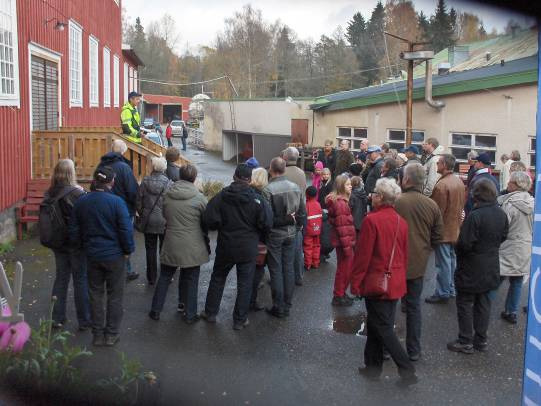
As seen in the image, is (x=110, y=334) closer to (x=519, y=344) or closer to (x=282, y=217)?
(x=282, y=217)

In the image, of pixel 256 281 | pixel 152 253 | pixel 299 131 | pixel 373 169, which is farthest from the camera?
pixel 299 131

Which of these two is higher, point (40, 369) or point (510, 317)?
point (40, 369)

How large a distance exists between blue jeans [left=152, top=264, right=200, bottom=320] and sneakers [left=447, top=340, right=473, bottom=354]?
2.46 meters

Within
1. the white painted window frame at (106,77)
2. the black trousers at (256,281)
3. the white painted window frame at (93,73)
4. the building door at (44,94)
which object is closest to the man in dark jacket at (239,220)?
the black trousers at (256,281)

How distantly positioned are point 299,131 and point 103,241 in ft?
69.0

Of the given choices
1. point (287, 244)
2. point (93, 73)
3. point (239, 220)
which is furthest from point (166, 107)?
point (239, 220)

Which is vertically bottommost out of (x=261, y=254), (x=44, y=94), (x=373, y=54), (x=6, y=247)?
(x=6, y=247)

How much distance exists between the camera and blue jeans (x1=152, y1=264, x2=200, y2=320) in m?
5.63

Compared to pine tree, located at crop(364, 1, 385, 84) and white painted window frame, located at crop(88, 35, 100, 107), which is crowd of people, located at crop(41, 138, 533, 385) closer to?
white painted window frame, located at crop(88, 35, 100, 107)

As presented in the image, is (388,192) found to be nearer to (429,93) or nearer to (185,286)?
(185,286)

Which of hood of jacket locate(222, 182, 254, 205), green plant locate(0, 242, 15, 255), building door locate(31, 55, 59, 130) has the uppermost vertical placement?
building door locate(31, 55, 59, 130)

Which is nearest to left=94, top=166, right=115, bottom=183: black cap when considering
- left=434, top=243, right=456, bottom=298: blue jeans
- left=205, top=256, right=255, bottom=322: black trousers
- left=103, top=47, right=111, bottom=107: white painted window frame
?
left=205, top=256, right=255, bottom=322: black trousers

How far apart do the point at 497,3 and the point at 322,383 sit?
3237mm

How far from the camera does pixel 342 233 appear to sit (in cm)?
644
